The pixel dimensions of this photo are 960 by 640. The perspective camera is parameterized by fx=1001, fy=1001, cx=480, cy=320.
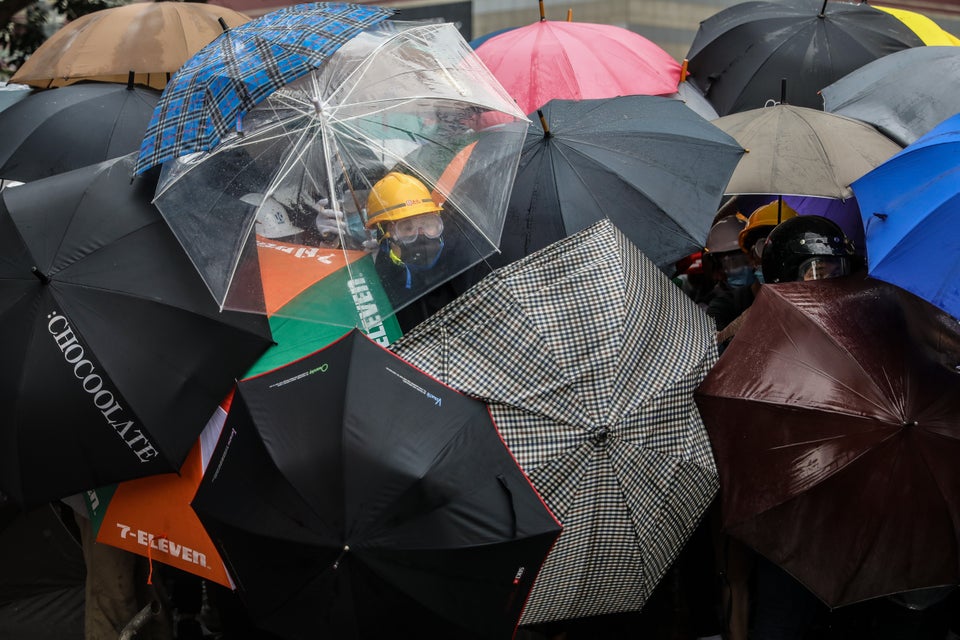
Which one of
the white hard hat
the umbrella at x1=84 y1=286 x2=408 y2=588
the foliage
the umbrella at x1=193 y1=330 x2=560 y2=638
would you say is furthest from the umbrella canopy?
the foliage

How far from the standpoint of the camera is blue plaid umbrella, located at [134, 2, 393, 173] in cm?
379

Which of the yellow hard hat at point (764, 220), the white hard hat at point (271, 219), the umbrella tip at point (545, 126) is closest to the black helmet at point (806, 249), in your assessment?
the yellow hard hat at point (764, 220)

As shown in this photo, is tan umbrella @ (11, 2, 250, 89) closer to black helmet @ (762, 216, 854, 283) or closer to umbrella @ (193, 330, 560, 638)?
umbrella @ (193, 330, 560, 638)

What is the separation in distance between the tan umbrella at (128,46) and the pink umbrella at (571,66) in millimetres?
1708

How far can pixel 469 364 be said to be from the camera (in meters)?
3.61

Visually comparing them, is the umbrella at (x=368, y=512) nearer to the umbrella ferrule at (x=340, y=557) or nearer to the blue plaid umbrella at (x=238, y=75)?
the umbrella ferrule at (x=340, y=557)

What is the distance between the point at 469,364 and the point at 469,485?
0.58 meters

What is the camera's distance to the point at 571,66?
20.4ft

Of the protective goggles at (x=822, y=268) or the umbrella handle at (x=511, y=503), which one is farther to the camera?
the protective goggles at (x=822, y=268)

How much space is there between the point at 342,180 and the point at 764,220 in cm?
228

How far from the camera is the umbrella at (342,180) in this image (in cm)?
394

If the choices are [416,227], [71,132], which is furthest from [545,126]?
[71,132]

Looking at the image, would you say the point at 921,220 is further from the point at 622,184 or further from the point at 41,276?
the point at 41,276

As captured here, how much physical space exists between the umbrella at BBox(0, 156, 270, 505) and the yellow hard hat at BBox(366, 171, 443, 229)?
68 centimetres
